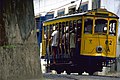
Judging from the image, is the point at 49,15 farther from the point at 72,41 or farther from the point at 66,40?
the point at 72,41

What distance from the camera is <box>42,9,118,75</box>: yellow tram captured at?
1736 centimetres

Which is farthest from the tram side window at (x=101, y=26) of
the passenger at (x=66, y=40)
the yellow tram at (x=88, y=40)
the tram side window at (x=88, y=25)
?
the passenger at (x=66, y=40)

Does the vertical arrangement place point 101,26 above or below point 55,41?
above

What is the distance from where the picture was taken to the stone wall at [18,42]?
855cm

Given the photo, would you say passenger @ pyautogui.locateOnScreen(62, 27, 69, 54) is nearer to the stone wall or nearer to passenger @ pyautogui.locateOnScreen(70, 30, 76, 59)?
passenger @ pyautogui.locateOnScreen(70, 30, 76, 59)

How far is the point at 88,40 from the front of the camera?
17.5m

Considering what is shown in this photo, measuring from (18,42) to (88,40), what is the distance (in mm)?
8948

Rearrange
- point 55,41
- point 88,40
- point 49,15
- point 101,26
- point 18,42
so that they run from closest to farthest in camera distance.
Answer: point 18,42
point 88,40
point 101,26
point 55,41
point 49,15

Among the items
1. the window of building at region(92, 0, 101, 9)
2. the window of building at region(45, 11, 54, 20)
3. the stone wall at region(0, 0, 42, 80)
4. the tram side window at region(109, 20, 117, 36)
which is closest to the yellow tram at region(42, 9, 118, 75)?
the tram side window at region(109, 20, 117, 36)

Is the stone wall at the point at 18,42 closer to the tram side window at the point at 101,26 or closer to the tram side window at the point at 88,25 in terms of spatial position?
the tram side window at the point at 88,25

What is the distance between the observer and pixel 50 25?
→ 20.2m

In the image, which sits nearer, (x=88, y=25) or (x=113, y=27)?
(x=88, y=25)

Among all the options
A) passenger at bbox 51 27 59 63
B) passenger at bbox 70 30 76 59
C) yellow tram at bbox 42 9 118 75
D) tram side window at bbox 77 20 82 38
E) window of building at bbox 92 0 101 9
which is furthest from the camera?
window of building at bbox 92 0 101 9

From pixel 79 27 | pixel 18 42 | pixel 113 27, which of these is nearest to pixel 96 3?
pixel 113 27
